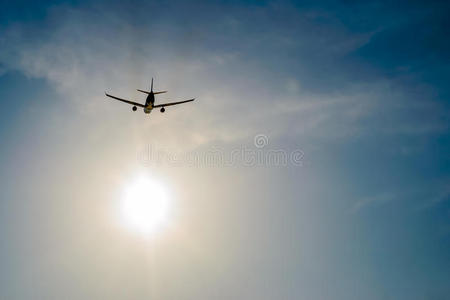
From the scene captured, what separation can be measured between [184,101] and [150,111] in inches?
433

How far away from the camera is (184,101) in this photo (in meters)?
127

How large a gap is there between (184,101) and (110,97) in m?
20.1

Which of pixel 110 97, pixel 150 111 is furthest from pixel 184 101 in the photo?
pixel 110 97

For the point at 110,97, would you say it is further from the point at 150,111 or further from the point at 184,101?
the point at 184,101

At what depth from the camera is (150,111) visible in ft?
432

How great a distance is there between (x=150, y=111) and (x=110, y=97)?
37.1 feet

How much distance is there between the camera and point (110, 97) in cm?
12862
